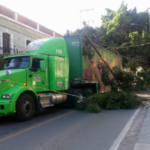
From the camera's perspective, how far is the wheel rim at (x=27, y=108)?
711 centimetres

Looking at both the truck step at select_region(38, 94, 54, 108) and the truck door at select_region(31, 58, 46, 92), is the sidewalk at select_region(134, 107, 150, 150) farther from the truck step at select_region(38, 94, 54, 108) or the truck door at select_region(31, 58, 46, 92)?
the truck door at select_region(31, 58, 46, 92)

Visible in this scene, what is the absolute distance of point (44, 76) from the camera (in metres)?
8.54

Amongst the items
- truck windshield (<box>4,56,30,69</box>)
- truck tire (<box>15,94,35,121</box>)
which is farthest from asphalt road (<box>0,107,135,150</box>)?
truck windshield (<box>4,56,30,69</box>)

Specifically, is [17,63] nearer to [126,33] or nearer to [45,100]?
[45,100]

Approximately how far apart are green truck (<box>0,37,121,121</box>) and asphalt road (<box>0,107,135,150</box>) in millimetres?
873

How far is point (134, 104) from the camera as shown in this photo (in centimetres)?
990

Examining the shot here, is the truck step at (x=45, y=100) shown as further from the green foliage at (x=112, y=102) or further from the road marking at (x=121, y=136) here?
the road marking at (x=121, y=136)

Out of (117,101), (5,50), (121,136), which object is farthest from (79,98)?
(5,50)

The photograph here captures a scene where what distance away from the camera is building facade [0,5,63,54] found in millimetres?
15455

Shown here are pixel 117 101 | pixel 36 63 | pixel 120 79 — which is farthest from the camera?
pixel 120 79

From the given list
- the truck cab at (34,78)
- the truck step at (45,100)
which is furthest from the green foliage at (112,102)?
the truck step at (45,100)

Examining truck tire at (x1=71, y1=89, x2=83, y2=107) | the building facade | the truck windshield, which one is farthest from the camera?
the building facade

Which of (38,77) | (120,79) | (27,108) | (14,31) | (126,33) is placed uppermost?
(126,33)

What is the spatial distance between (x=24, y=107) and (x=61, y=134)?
2219 mm
